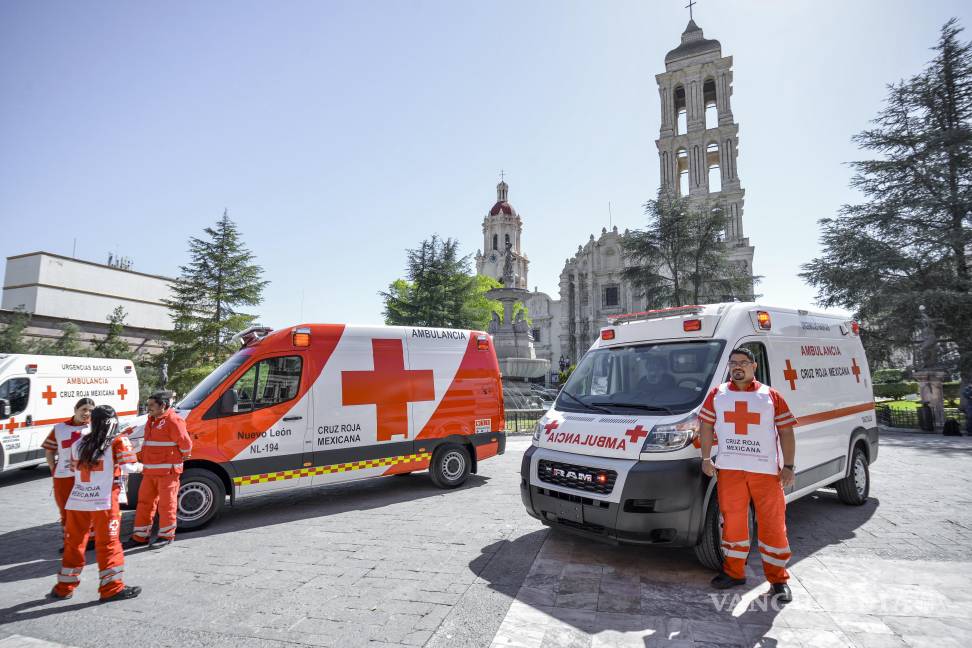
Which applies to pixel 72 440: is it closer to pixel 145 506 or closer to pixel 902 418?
pixel 145 506

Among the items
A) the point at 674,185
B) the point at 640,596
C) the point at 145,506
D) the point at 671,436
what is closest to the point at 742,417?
the point at 671,436

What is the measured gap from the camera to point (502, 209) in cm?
8506

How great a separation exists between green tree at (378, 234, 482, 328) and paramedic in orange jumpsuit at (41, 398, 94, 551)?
2622 cm

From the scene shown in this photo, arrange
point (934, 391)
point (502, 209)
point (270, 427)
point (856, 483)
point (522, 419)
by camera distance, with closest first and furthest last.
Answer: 1. point (856, 483)
2. point (270, 427)
3. point (934, 391)
4. point (522, 419)
5. point (502, 209)

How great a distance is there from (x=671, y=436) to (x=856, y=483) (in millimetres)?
4217

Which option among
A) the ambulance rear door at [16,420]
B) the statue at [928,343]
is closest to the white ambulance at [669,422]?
the ambulance rear door at [16,420]

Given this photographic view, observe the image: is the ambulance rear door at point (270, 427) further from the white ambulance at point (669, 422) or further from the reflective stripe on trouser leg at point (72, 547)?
the white ambulance at point (669, 422)

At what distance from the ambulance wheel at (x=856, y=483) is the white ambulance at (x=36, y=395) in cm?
1242

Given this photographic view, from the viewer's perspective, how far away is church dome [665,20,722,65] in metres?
53.1

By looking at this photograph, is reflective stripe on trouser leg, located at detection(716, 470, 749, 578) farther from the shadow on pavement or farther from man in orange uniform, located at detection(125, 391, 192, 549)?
man in orange uniform, located at detection(125, 391, 192, 549)

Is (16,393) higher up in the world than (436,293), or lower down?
lower down

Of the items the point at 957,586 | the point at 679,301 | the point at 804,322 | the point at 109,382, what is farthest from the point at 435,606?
the point at 679,301

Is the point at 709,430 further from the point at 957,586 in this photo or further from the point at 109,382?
the point at 109,382

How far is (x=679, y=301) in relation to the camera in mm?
25641
